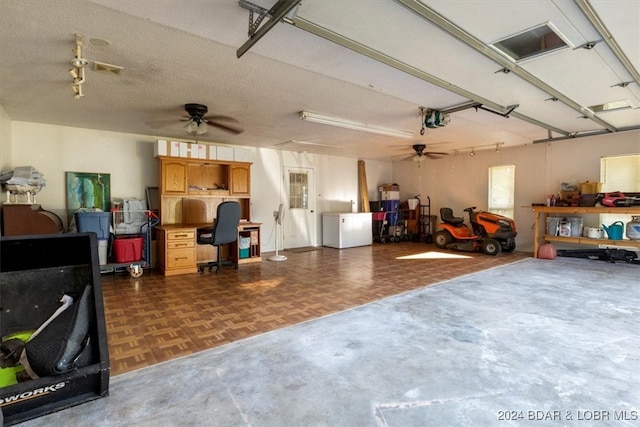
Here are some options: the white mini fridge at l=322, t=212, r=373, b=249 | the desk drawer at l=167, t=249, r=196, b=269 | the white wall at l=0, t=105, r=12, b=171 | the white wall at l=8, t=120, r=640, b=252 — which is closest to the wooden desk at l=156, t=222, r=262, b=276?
the desk drawer at l=167, t=249, r=196, b=269

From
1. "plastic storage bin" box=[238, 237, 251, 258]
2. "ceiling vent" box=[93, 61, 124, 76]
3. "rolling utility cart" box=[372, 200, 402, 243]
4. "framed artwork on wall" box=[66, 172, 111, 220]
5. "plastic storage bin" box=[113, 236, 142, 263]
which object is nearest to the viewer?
"ceiling vent" box=[93, 61, 124, 76]

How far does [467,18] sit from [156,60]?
2.68 metres

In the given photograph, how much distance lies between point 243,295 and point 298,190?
4590 millimetres

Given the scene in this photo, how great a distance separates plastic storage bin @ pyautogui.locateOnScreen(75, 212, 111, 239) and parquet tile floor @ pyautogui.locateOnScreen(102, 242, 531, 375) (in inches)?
30.5

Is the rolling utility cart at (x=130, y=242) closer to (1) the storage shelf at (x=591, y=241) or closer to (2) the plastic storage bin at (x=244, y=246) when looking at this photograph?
(2) the plastic storage bin at (x=244, y=246)

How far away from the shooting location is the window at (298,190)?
8242mm

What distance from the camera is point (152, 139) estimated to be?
6168 millimetres

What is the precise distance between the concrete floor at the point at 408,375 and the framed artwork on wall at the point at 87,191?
4.46 meters

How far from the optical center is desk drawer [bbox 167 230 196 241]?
209 inches

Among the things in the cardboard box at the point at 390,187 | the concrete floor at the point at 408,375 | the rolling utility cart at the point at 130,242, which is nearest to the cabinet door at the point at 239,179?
the rolling utility cart at the point at 130,242

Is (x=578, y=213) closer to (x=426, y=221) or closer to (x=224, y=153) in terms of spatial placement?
(x=426, y=221)

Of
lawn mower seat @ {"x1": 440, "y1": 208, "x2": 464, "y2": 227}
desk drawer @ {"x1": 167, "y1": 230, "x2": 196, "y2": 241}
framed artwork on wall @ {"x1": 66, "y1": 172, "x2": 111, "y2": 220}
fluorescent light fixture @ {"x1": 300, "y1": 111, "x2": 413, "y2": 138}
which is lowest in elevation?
desk drawer @ {"x1": 167, "y1": 230, "x2": 196, "y2": 241}

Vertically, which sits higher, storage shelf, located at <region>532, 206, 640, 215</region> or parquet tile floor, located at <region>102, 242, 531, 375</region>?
storage shelf, located at <region>532, 206, 640, 215</region>

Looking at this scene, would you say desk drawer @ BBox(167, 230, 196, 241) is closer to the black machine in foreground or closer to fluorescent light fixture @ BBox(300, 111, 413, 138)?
fluorescent light fixture @ BBox(300, 111, 413, 138)
